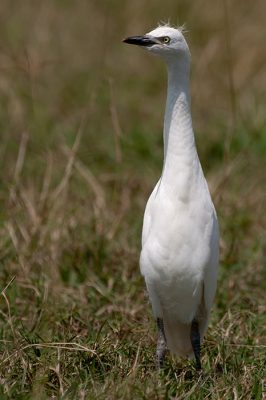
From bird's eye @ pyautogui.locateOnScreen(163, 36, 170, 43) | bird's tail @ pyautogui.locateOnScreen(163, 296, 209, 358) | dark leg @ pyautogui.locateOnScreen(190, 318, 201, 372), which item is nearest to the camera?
bird's eye @ pyautogui.locateOnScreen(163, 36, 170, 43)

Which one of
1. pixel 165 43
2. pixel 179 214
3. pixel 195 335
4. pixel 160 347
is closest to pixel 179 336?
pixel 195 335

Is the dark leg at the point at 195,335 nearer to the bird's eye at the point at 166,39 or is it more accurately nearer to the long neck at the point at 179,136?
the long neck at the point at 179,136

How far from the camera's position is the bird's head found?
109 inches

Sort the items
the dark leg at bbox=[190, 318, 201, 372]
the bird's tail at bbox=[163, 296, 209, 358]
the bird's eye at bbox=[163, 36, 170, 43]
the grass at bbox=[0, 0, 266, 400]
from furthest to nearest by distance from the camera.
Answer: the bird's tail at bbox=[163, 296, 209, 358], the dark leg at bbox=[190, 318, 201, 372], the grass at bbox=[0, 0, 266, 400], the bird's eye at bbox=[163, 36, 170, 43]

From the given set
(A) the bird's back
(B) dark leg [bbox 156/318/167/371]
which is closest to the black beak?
(A) the bird's back

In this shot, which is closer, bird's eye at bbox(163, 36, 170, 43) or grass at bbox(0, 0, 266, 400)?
bird's eye at bbox(163, 36, 170, 43)

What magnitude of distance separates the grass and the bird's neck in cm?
114

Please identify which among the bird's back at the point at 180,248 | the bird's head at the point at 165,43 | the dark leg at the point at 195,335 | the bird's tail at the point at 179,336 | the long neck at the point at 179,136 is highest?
the bird's head at the point at 165,43

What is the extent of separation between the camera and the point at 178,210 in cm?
292

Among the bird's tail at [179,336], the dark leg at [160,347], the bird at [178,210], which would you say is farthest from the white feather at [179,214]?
the bird's tail at [179,336]

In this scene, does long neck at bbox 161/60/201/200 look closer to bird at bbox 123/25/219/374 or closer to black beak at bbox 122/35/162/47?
bird at bbox 123/25/219/374

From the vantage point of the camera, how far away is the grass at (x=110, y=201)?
3010 mm

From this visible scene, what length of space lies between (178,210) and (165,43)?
1.00m

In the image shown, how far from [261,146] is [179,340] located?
370 cm
